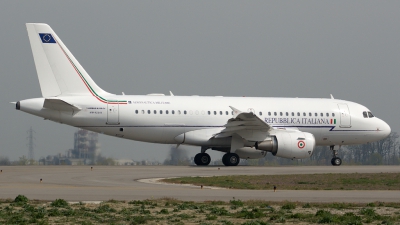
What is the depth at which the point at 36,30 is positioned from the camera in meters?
36.8

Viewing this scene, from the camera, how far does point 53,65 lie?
3678 cm

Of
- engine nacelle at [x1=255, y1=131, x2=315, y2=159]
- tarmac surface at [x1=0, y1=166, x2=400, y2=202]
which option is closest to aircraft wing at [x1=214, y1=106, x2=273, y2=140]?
engine nacelle at [x1=255, y1=131, x2=315, y2=159]

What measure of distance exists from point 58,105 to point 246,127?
34.1 feet

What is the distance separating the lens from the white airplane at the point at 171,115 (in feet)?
120

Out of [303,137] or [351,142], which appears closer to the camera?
[303,137]

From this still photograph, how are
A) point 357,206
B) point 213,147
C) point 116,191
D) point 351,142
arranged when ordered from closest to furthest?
point 357,206
point 116,191
point 213,147
point 351,142

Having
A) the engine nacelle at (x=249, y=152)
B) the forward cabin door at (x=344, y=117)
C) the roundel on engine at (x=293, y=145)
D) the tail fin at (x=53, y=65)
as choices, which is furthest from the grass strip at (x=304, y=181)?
the tail fin at (x=53, y=65)

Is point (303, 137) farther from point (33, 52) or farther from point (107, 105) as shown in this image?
point (33, 52)

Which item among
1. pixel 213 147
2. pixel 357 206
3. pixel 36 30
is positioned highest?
pixel 36 30

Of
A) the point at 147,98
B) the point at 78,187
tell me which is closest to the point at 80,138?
the point at 147,98

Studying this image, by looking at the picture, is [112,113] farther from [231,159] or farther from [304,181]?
[304,181]

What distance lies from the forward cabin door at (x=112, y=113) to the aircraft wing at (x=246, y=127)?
6081 mm

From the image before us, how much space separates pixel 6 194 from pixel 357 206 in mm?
10159

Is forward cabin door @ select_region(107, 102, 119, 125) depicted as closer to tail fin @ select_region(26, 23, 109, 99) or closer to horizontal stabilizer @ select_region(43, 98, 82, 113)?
tail fin @ select_region(26, 23, 109, 99)
